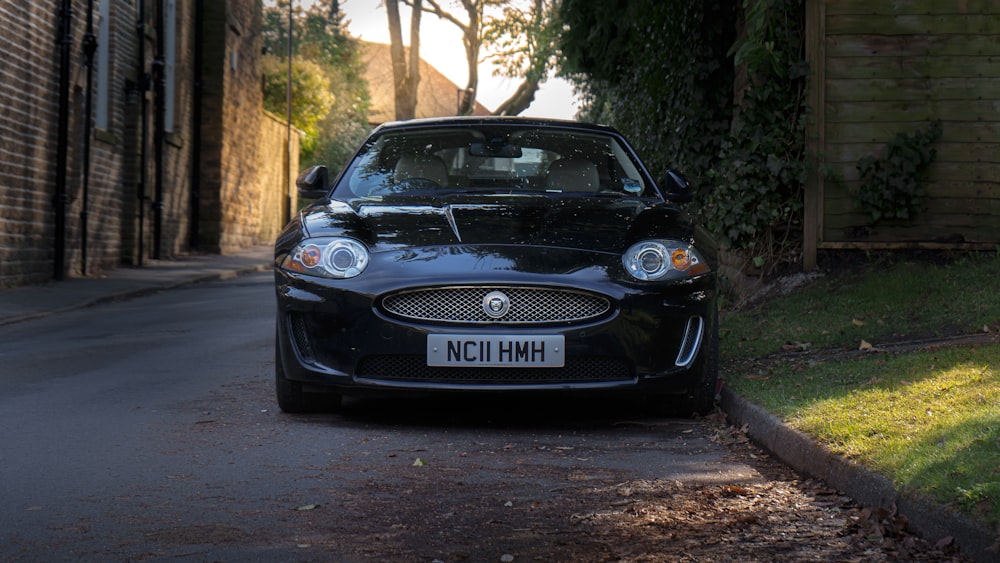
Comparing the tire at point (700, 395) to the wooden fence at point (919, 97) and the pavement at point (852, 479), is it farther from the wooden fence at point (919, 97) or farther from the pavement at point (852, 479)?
the wooden fence at point (919, 97)

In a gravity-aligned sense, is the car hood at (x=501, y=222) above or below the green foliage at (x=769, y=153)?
below

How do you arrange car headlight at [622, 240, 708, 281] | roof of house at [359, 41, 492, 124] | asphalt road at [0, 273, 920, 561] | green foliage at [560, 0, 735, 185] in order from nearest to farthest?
1. asphalt road at [0, 273, 920, 561]
2. car headlight at [622, 240, 708, 281]
3. green foliage at [560, 0, 735, 185]
4. roof of house at [359, 41, 492, 124]

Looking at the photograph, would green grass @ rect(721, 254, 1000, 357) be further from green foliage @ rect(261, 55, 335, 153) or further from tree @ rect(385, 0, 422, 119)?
green foliage @ rect(261, 55, 335, 153)

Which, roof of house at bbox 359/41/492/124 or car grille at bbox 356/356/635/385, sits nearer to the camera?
car grille at bbox 356/356/635/385

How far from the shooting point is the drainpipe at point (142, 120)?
2186cm

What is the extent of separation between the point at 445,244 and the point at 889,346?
10.2 ft

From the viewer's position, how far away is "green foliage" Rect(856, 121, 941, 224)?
9719mm

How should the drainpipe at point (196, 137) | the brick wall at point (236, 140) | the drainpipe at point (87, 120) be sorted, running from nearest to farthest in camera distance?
the drainpipe at point (87, 120)
the drainpipe at point (196, 137)
the brick wall at point (236, 140)

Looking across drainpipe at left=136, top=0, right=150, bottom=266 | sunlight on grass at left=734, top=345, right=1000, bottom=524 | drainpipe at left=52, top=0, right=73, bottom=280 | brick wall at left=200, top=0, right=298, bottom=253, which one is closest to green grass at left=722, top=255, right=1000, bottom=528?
sunlight on grass at left=734, top=345, right=1000, bottom=524

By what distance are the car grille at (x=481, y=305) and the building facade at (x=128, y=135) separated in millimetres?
10654

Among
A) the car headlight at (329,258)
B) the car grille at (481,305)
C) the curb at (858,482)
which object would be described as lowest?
the curb at (858,482)

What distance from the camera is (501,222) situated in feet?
19.6

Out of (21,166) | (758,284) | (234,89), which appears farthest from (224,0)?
(758,284)

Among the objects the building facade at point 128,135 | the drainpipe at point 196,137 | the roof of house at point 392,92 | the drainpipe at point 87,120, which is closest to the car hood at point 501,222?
the building facade at point 128,135
